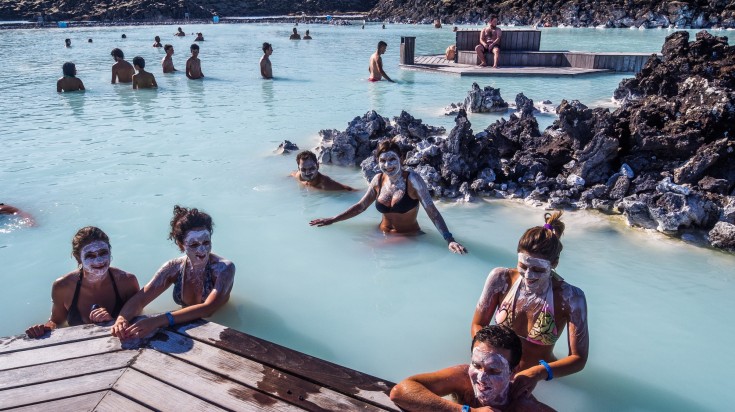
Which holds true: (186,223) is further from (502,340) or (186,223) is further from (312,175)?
(312,175)

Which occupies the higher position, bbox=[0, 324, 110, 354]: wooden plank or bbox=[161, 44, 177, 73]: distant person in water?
bbox=[161, 44, 177, 73]: distant person in water

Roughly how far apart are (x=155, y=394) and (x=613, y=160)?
679 centimetres

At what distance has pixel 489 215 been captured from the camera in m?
7.16

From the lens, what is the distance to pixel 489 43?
19078mm

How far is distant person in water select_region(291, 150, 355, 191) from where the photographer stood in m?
7.61

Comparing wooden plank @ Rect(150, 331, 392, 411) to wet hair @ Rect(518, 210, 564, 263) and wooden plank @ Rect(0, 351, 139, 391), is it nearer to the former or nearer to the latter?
wooden plank @ Rect(0, 351, 139, 391)

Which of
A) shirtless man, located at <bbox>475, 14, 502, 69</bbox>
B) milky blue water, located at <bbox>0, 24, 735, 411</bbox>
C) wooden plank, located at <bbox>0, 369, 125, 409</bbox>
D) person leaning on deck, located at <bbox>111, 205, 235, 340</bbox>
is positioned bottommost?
milky blue water, located at <bbox>0, 24, 735, 411</bbox>

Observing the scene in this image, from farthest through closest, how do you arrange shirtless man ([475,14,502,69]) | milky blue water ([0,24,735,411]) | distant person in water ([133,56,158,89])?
shirtless man ([475,14,502,69]) → distant person in water ([133,56,158,89]) → milky blue water ([0,24,735,411])

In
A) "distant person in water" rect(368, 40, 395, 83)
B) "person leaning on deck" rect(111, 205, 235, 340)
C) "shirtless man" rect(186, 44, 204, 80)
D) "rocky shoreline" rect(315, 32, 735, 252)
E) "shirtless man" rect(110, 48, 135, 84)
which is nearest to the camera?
"person leaning on deck" rect(111, 205, 235, 340)

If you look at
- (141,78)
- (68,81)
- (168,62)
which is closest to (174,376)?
(141,78)

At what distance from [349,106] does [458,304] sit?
950 centimetres

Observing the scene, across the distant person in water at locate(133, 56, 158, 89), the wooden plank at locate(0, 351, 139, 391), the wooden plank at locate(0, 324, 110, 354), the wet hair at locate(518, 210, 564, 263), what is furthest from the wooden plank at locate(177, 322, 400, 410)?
the distant person in water at locate(133, 56, 158, 89)

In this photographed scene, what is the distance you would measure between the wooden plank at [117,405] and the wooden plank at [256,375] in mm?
385

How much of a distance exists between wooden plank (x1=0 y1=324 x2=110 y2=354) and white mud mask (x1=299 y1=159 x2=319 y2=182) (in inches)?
166
